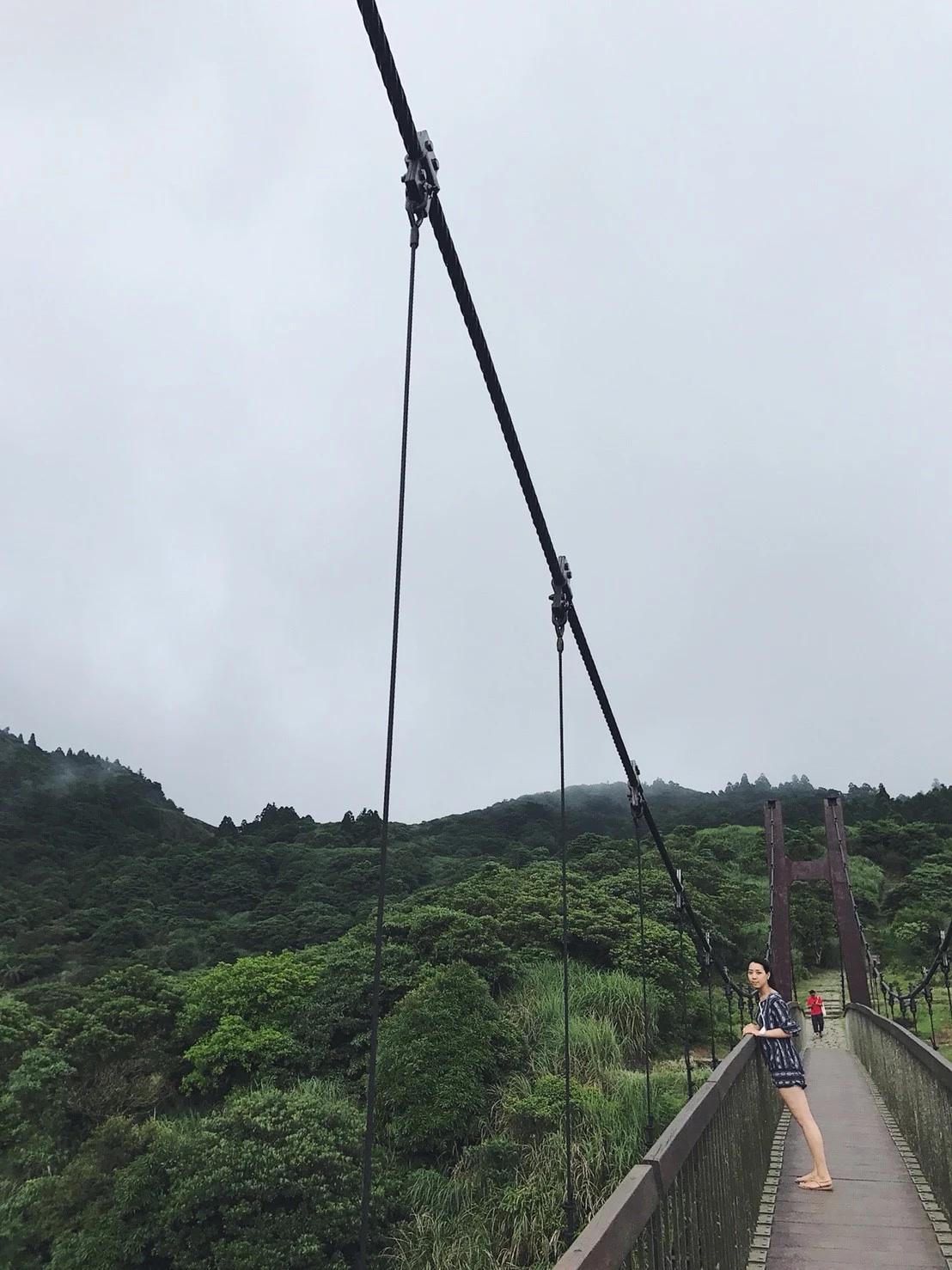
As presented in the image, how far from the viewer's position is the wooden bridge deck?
9.72 ft

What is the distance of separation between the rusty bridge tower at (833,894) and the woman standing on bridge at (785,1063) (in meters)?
10.5

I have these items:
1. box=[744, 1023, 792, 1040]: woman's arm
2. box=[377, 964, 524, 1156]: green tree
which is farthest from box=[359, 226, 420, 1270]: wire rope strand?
box=[377, 964, 524, 1156]: green tree

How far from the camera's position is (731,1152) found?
293 centimetres

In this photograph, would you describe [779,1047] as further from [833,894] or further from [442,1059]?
[833,894]

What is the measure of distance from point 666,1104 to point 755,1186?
470 centimetres

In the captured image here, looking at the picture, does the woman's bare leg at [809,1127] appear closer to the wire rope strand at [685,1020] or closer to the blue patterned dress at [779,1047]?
the blue patterned dress at [779,1047]

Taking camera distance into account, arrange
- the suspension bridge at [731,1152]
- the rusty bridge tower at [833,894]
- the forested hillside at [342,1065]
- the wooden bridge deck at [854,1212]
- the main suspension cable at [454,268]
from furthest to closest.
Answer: the rusty bridge tower at [833,894] → the forested hillside at [342,1065] → the wooden bridge deck at [854,1212] → the main suspension cable at [454,268] → the suspension bridge at [731,1152]

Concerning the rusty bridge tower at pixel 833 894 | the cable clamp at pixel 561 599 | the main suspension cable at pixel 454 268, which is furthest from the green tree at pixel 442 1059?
the rusty bridge tower at pixel 833 894

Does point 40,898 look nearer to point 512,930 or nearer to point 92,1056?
Result: point 92,1056

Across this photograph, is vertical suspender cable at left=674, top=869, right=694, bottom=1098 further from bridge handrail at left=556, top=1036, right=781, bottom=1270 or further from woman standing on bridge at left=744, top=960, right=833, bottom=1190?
woman standing on bridge at left=744, top=960, right=833, bottom=1190

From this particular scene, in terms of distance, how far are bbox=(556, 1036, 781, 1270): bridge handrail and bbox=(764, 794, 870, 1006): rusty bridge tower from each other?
35.3 ft

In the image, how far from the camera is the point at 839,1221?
3.37 metres

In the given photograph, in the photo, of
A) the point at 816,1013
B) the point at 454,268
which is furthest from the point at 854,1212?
the point at 816,1013

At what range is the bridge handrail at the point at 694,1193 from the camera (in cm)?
130
